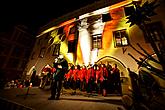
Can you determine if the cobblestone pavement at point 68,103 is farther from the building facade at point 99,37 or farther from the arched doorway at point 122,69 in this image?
the building facade at point 99,37

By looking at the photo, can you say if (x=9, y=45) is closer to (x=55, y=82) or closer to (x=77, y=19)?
(x=77, y=19)

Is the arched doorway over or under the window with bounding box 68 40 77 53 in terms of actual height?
under

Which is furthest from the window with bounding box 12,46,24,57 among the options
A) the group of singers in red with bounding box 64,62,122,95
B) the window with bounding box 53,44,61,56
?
the group of singers in red with bounding box 64,62,122,95

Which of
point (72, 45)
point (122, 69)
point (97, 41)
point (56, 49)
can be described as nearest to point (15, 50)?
point (56, 49)

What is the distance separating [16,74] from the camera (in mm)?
19094

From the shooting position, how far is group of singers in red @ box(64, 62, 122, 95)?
26.5 ft

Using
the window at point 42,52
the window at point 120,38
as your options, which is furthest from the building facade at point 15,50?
the window at point 120,38

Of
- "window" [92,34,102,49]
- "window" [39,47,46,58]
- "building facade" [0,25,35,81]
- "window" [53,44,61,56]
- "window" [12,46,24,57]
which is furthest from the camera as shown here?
"window" [12,46,24,57]

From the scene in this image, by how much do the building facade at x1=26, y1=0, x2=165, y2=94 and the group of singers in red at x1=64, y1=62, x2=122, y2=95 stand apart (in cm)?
91

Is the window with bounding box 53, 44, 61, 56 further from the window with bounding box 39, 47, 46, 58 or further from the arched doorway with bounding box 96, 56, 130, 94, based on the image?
the arched doorway with bounding box 96, 56, 130, 94

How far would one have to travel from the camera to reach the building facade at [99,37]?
9398 mm

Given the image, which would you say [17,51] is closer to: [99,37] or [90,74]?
[99,37]

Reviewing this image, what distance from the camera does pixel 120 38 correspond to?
10.5 metres

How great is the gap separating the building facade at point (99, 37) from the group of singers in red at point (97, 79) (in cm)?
91
